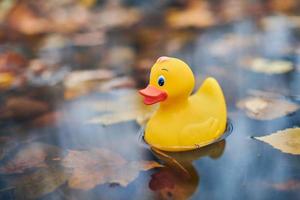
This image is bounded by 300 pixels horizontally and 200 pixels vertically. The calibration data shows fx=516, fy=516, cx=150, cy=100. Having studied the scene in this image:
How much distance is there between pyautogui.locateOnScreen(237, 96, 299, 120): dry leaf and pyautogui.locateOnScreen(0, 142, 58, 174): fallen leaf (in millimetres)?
678

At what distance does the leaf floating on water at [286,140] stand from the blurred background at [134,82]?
35 millimetres

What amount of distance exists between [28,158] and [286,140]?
0.79 meters

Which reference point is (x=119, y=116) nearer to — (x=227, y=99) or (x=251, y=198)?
(x=227, y=99)

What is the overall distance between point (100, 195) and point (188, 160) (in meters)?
0.29

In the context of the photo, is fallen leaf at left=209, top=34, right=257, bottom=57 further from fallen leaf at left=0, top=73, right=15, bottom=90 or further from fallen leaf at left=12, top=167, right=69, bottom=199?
fallen leaf at left=12, top=167, right=69, bottom=199

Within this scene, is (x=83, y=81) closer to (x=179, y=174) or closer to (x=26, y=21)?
(x=179, y=174)

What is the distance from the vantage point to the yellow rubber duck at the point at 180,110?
1.49 m

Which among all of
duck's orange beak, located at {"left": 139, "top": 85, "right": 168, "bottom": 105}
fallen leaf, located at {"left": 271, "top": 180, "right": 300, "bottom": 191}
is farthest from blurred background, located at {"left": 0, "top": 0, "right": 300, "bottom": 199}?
duck's orange beak, located at {"left": 139, "top": 85, "right": 168, "bottom": 105}

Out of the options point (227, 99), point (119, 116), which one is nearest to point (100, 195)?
point (119, 116)

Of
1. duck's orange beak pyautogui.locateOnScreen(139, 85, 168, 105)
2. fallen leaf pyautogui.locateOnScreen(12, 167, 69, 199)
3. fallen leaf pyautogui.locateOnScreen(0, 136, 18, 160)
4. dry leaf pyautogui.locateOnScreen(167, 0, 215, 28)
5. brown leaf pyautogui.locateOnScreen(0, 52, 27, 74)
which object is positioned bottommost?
dry leaf pyautogui.locateOnScreen(167, 0, 215, 28)

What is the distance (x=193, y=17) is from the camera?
10.3ft

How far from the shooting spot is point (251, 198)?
130 centimetres

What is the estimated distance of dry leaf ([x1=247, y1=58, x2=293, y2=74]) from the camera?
85.4 inches

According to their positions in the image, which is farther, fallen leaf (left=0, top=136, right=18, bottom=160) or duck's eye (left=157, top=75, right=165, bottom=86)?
fallen leaf (left=0, top=136, right=18, bottom=160)
